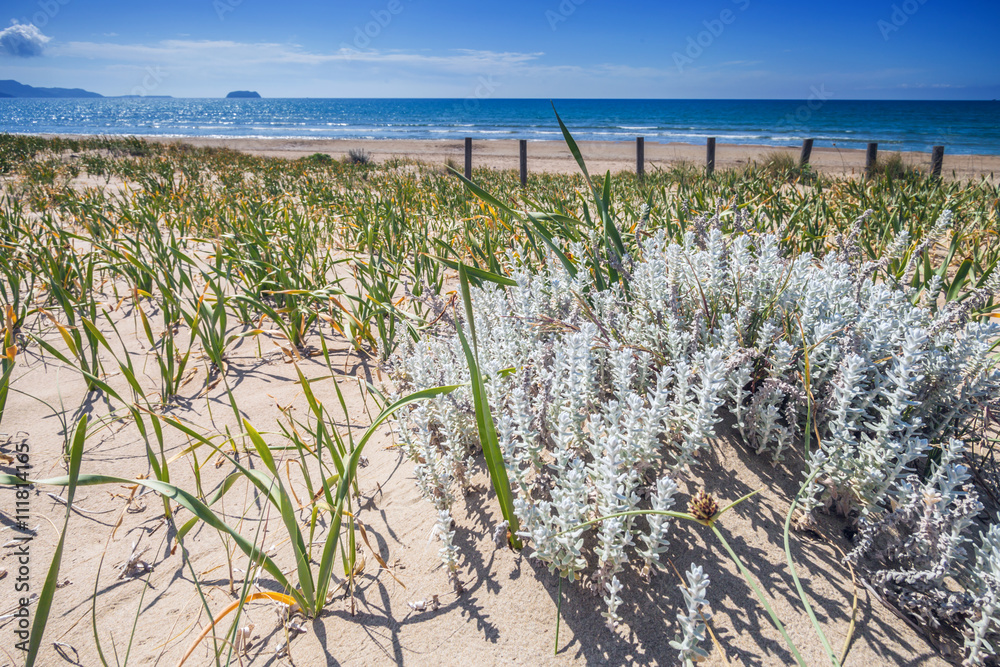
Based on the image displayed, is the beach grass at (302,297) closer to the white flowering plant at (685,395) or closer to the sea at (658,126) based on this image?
the white flowering plant at (685,395)

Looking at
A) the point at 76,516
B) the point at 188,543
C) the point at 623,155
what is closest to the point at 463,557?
the point at 188,543

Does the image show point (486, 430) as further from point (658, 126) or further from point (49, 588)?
point (658, 126)

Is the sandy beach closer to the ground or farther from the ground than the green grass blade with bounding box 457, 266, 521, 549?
farther from the ground

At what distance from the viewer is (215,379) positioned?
255cm

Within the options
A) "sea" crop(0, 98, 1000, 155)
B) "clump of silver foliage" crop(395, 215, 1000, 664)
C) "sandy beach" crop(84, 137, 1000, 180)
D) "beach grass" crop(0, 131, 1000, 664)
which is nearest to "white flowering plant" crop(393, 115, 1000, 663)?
"clump of silver foliage" crop(395, 215, 1000, 664)

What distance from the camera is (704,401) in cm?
130

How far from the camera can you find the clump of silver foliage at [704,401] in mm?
1234

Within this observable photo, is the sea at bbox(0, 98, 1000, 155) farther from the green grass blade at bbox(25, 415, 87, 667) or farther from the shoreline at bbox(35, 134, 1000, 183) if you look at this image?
the green grass blade at bbox(25, 415, 87, 667)

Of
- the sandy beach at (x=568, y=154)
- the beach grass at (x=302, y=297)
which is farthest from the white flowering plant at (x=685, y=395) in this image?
the sandy beach at (x=568, y=154)

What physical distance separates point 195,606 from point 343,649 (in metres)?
0.47

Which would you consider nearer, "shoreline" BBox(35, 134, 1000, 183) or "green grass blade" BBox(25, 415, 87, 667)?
"green grass blade" BBox(25, 415, 87, 667)

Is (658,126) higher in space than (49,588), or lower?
higher

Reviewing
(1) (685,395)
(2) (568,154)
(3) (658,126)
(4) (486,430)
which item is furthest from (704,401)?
(3) (658,126)

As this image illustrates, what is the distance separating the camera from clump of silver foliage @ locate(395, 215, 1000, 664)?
1234 mm
